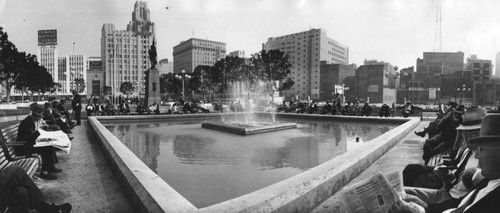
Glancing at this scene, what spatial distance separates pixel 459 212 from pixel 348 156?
3.41 metres

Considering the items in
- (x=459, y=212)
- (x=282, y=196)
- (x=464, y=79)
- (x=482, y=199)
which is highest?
(x=464, y=79)

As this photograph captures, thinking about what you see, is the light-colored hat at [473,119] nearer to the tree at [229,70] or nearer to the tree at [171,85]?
the tree at [229,70]

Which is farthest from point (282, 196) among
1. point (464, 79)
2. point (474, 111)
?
point (464, 79)

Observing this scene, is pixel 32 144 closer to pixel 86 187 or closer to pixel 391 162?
pixel 86 187

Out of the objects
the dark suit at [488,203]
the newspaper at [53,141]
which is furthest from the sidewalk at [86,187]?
the dark suit at [488,203]

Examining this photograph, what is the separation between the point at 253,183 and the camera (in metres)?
5.36

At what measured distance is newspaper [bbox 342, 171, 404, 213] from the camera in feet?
7.25

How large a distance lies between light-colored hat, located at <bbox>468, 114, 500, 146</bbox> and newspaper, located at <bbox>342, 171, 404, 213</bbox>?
585mm

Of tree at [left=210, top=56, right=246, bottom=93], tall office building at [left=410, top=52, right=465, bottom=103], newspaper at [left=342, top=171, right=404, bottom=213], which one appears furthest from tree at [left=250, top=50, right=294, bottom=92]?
tall office building at [left=410, top=52, right=465, bottom=103]

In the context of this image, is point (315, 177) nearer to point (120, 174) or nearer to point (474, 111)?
point (474, 111)

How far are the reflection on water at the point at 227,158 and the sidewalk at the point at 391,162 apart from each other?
1213mm

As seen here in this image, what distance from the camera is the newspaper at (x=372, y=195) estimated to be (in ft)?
7.25

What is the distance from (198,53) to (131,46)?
107 feet

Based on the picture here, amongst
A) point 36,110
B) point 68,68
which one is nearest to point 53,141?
point 36,110
